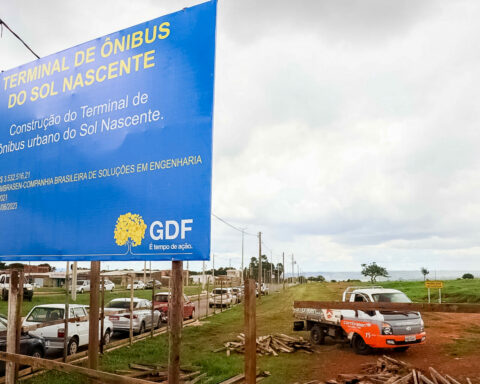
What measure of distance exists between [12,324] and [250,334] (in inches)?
186

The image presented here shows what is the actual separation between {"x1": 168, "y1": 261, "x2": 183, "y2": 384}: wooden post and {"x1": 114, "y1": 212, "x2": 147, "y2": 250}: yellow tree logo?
0.62 meters

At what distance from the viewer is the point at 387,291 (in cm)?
1631

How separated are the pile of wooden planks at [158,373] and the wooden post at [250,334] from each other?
7020 millimetres

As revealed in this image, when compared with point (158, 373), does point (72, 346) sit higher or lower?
higher

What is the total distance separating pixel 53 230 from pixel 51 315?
975 centimetres

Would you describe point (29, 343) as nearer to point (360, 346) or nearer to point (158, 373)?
point (158, 373)

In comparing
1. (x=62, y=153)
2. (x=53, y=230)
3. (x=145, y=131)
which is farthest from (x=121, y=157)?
(x=53, y=230)

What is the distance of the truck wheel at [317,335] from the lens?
1731 cm

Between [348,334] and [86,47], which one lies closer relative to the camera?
[86,47]

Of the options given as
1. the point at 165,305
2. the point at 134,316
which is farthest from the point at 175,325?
the point at 165,305

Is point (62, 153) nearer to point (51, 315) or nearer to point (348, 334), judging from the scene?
point (51, 315)

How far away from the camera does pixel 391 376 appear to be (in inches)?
435

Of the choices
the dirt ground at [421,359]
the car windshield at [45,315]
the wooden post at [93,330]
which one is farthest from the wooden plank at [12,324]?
the dirt ground at [421,359]

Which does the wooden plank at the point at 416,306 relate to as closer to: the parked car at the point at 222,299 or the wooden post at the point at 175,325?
the wooden post at the point at 175,325
